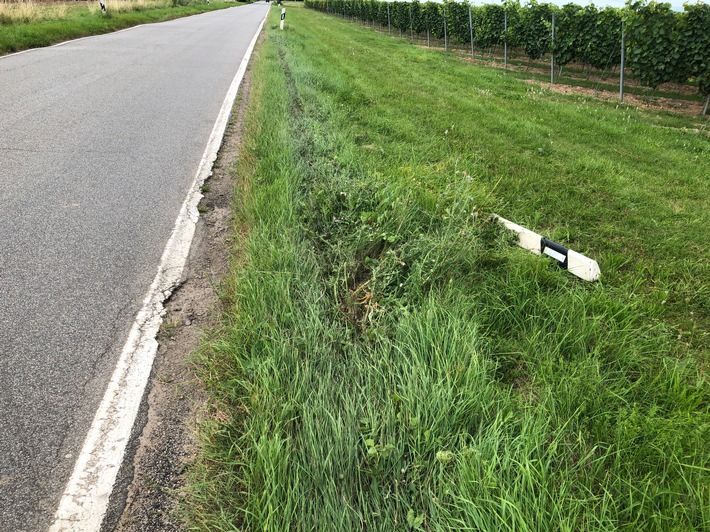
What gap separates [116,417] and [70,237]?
6.87 feet

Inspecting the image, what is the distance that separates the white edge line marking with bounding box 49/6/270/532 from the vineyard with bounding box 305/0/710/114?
12.3 meters

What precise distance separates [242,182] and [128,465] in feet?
11.2

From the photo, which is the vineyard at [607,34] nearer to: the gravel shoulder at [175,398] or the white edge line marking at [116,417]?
the gravel shoulder at [175,398]

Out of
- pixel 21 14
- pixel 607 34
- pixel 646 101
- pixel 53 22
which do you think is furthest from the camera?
pixel 53 22

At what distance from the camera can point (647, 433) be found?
6.50ft

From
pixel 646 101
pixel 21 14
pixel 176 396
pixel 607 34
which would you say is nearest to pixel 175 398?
pixel 176 396

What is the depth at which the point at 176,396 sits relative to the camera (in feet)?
7.82

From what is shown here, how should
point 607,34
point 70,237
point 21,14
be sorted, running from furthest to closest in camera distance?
point 21,14 < point 607,34 < point 70,237

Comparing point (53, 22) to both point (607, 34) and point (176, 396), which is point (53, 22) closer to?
point (607, 34)

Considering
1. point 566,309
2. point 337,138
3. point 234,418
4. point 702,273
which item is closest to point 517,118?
point 337,138

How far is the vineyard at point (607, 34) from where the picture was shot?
1037 cm

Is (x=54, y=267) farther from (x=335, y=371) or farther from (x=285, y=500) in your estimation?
(x=285, y=500)

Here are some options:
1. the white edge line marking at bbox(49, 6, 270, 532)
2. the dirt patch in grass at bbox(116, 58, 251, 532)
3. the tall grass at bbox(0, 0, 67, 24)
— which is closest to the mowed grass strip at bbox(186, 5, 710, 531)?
the dirt patch in grass at bbox(116, 58, 251, 532)

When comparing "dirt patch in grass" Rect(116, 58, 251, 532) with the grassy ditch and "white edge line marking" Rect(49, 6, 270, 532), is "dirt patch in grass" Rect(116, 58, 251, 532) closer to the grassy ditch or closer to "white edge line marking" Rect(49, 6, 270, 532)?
"white edge line marking" Rect(49, 6, 270, 532)
